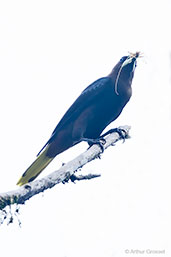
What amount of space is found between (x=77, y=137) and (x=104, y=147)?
27.4 inches

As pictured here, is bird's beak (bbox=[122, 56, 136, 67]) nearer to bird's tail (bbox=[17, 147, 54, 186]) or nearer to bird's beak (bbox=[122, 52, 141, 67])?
bird's beak (bbox=[122, 52, 141, 67])

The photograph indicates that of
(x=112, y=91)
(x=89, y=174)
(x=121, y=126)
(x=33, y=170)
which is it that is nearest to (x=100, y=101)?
(x=112, y=91)

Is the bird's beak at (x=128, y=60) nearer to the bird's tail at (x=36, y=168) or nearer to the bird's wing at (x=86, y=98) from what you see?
the bird's wing at (x=86, y=98)

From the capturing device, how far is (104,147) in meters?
3.93

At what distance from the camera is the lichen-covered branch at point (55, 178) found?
269cm

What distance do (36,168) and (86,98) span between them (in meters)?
0.85

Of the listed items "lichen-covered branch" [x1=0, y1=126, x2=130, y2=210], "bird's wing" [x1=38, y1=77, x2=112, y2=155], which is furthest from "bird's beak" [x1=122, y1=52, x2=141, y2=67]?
"lichen-covered branch" [x1=0, y1=126, x2=130, y2=210]

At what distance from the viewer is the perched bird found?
14.9 feet

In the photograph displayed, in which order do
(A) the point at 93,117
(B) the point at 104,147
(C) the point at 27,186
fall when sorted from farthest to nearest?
(A) the point at 93,117
(B) the point at 104,147
(C) the point at 27,186

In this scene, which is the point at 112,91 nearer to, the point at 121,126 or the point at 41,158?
the point at 121,126

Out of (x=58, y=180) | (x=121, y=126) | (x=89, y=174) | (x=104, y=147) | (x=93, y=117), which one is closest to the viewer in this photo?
(x=58, y=180)

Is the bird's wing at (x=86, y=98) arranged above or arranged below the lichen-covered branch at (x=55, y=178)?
above

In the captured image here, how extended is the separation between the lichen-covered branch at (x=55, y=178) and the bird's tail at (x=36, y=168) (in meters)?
0.61

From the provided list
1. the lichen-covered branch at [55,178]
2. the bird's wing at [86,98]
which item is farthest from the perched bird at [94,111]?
the lichen-covered branch at [55,178]
